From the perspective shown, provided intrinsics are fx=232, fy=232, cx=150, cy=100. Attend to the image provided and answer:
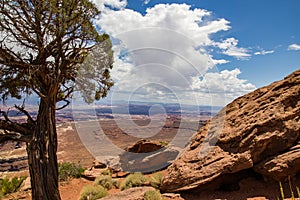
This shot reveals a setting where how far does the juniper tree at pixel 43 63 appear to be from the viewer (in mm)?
7420

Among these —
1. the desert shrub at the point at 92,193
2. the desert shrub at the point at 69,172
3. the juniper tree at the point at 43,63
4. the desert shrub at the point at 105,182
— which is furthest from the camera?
the desert shrub at the point at 69,172

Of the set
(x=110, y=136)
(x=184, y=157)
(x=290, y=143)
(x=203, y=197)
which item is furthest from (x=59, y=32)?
(x=110, y=136)

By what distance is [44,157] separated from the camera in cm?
765

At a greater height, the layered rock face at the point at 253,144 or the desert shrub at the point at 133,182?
the layered rock face at the point at 253,144

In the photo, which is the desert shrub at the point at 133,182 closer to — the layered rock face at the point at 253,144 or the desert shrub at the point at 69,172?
the layered rock face at the point at 253,144

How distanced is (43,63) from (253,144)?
7761 mm

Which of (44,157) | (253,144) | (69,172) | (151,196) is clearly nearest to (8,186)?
(69,172)

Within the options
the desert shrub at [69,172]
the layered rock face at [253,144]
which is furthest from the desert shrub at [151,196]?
the desert shrub at [69,172]

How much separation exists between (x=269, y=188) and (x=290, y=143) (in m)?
1.66

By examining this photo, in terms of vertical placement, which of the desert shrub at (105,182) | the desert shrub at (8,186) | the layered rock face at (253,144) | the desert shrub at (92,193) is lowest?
the desert shrub at (105,182)

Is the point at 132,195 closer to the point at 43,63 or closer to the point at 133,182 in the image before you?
the point at 133,182

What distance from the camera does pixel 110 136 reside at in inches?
1652

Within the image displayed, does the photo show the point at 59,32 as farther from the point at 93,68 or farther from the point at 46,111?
the point at 46,111

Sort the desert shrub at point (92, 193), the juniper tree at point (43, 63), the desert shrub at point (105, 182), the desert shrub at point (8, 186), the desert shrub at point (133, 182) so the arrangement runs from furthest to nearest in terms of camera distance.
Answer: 1. the desert shrub at point (105, 182)
2. the desert shrub at point (8, 186)
3. the desert shrub at point (133, 182)
4. the desert shrub at point (92, 193)
5. the juniper tree at point (43, 63)
